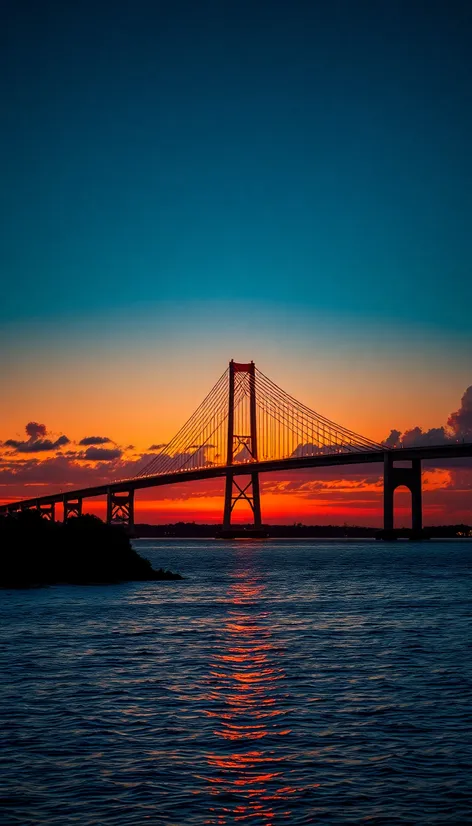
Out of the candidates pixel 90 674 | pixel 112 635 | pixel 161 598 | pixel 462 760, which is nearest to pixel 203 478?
pixel 161 598

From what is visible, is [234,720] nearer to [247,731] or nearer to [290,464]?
[247,731]

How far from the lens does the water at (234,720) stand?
33.7 feet

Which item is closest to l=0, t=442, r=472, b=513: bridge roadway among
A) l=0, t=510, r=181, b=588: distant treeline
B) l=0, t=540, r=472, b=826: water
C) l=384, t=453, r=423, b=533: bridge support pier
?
l=384, t=453, r=423, b=533: bridge support pier

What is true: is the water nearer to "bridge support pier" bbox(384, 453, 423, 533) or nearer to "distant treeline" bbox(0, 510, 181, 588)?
"distant treeline" bbox(0, 510, 181, 588)

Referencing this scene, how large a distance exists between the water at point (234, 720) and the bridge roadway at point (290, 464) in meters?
70.1

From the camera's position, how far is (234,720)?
14.7 metres

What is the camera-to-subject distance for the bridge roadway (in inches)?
3947

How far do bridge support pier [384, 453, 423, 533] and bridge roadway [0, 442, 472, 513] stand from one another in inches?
51.8

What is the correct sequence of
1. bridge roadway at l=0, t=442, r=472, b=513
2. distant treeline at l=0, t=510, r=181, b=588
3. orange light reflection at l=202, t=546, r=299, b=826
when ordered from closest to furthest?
orange light reflection at l=202, t=546, r=299, b=826, distant treeline at l=0, t=510, r=181, b=588, bridge roadway at l=0, t=442, r=472, b=513

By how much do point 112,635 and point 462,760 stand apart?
1527cm

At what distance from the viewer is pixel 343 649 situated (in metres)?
22.8

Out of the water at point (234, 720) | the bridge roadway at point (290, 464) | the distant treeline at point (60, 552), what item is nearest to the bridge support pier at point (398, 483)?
the bridge roadway at point (290, 464)

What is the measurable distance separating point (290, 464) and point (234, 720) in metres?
87.7

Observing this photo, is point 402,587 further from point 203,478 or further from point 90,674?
point 203,478
